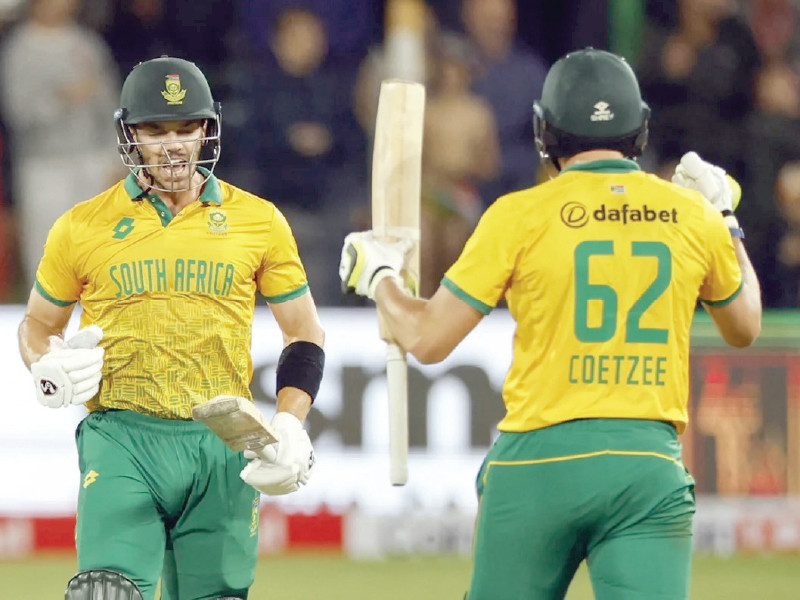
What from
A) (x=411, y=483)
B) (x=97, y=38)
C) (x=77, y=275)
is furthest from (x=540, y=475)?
(x=97, y=38)

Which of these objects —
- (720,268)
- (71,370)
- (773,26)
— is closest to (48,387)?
(71,370)

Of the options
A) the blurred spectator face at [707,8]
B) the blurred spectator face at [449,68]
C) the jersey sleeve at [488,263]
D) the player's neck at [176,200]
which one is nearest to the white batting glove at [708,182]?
the jersey sleeve at [488,263]

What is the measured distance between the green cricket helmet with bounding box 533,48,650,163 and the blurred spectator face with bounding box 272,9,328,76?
545 cm

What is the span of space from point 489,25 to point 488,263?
6069 millimetres

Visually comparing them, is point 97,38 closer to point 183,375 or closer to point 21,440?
point 21,440

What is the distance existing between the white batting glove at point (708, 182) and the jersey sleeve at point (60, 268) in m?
1.93

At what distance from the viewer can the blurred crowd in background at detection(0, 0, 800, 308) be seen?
9562 millimetres

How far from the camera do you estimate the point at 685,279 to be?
4.09 m

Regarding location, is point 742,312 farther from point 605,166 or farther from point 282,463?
point 282,463

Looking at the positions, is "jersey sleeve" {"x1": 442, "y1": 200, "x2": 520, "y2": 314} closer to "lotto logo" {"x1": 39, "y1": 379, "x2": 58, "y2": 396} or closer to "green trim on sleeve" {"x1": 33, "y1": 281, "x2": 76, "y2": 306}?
"lotto logo" {"x1": 39, "y1": 379, "x2": 58, "y2": 396}

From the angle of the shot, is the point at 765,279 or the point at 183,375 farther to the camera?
the point at 765,279

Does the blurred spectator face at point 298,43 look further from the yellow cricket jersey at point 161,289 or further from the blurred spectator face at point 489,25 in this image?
the yellow cricket jersey at point 161,289

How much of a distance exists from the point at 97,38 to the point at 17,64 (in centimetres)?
55

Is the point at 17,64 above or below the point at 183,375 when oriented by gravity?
above
